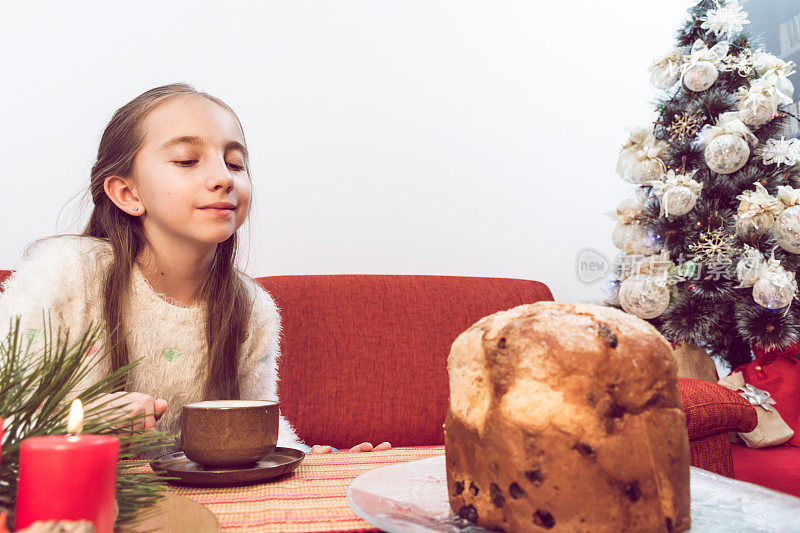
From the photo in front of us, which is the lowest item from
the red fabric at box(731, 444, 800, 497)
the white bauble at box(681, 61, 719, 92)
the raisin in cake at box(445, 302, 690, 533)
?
the red fabric at box(731, 444, 800, 497)

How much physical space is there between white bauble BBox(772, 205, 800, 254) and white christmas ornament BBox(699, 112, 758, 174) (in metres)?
0.26

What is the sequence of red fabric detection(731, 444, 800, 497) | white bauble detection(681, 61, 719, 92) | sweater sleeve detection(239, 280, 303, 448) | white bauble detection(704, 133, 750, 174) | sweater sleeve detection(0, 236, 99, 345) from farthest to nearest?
white bauble detection(681, 61, 719, 92) < white bauble detection(704, 133, 750, 174) < red fabric detection(731, 444, 800, 497) < sweater sleeve detection(239, 280, 303, 448) < sweater sleeve detection(0, 236, 99, 345)

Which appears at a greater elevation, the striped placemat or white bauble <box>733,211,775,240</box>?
white bauble <box>733,211,775,240</box>

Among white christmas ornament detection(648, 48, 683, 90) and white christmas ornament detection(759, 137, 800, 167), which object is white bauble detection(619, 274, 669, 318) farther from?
white christmas ornament detection(648, 48, 683, 90)

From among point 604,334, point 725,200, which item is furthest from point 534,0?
point 604,334

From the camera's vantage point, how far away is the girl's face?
130 cm

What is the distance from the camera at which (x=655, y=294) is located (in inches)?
86.6

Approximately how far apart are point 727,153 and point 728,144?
0.11 ft

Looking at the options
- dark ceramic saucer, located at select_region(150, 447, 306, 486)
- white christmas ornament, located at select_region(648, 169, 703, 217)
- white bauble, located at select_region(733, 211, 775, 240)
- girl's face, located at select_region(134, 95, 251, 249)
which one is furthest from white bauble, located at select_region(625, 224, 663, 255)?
dark ceramic saucer, located at select_region(150, 447, 306, 486)

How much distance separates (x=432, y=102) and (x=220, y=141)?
1587mm

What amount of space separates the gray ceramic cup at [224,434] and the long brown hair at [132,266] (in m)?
0.67

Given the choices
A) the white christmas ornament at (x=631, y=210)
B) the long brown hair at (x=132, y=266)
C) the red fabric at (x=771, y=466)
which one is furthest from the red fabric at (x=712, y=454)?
the long brown hair at (x=132, y=266)

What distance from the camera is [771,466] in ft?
6.03

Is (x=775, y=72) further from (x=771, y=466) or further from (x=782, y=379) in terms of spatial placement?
(x=771, y=466)
